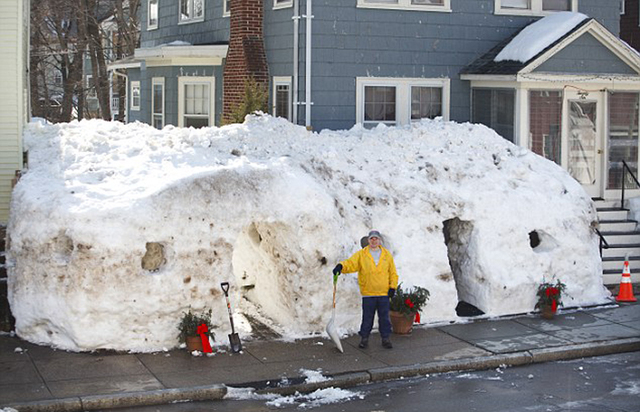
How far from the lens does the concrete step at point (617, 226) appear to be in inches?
799

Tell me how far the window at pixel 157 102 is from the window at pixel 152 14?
2371 mm

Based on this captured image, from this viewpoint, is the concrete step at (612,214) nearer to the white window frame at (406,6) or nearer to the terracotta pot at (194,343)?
the white window frame at (406,6)

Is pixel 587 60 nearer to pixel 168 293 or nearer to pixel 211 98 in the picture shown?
pixel 211 98

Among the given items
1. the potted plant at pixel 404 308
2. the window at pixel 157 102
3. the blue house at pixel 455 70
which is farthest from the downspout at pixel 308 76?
the window at pixel 157 102

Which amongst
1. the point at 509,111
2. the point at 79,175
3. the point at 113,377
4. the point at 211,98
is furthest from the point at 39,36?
the point at 113,377

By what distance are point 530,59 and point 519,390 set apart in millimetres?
9223

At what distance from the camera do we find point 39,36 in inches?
1572

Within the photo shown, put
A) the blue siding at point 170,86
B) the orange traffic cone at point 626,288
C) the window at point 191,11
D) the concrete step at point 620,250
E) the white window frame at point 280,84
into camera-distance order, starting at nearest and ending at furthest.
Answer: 1. the orange traffic cone at point 626,288
2. the concrete step at point 620,250
3. the white window frame at point 280,84
4. the blue siding at point 170,86
5. the window at point 191,11

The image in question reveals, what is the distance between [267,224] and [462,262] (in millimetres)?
3665

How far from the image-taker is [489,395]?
1267 centimetres

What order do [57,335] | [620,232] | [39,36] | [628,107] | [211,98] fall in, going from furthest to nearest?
[39,36], [211,98], [628,107], [620,232], [57,335]

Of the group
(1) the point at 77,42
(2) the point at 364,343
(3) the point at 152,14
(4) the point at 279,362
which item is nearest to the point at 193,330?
(4) the point at 279,362

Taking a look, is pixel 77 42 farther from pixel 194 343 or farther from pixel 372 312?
pixel 372 312

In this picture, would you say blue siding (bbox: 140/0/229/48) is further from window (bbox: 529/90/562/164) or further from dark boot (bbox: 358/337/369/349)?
dark boot (bbox: 358/337/369/349)
